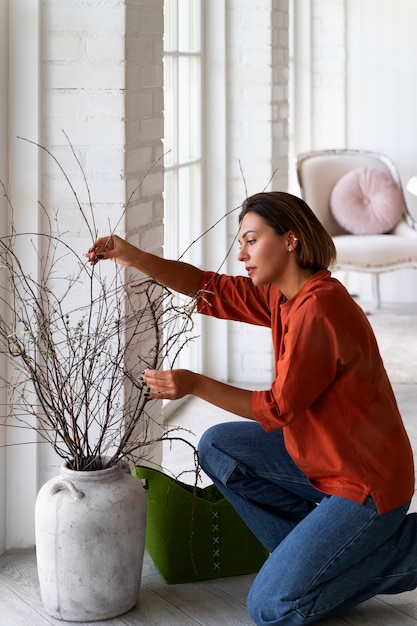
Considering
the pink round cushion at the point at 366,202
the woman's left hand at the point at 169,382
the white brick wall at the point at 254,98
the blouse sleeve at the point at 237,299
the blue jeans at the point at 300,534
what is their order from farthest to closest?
the pink round cushion at the point at 366,202 < the white brick wall at the point at 254,98 < the blouse sleeve at the point at 237,299 < the blue jeans at the point at 300,534 < the woman's left hand at the point at 169,382

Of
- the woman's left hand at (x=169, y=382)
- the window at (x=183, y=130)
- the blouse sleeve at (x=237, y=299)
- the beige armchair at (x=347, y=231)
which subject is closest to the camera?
the woman's left hand at (x=169, y=382)

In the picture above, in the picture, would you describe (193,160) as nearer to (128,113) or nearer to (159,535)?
(128,113)

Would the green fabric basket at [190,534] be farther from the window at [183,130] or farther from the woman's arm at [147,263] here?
the window at [183,130]

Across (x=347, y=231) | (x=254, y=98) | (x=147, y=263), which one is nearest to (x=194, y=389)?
(x=147, y=263)

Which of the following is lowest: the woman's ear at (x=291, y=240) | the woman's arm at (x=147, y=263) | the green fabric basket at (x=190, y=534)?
the green fabric basket at (x=190, y=534)

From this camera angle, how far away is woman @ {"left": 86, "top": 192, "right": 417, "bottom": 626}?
2.45 metres

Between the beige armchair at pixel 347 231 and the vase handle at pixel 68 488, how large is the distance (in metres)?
3.43

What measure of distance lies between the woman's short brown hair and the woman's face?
0.7 inches

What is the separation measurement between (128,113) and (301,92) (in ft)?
12.9

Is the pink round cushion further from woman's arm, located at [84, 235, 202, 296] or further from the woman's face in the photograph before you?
the woman's face

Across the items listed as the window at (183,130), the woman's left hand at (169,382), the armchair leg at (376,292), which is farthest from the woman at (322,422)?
→ the armchair leg at (376,292)

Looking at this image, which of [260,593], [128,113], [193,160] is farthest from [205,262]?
[260,593]

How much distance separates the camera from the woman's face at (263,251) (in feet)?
8.39

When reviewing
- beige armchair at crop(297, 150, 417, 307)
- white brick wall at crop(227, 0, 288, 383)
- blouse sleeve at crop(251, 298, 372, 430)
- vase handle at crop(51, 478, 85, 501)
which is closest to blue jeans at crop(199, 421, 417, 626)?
blouse sleeve at crop(251, 298, 372, 430)
